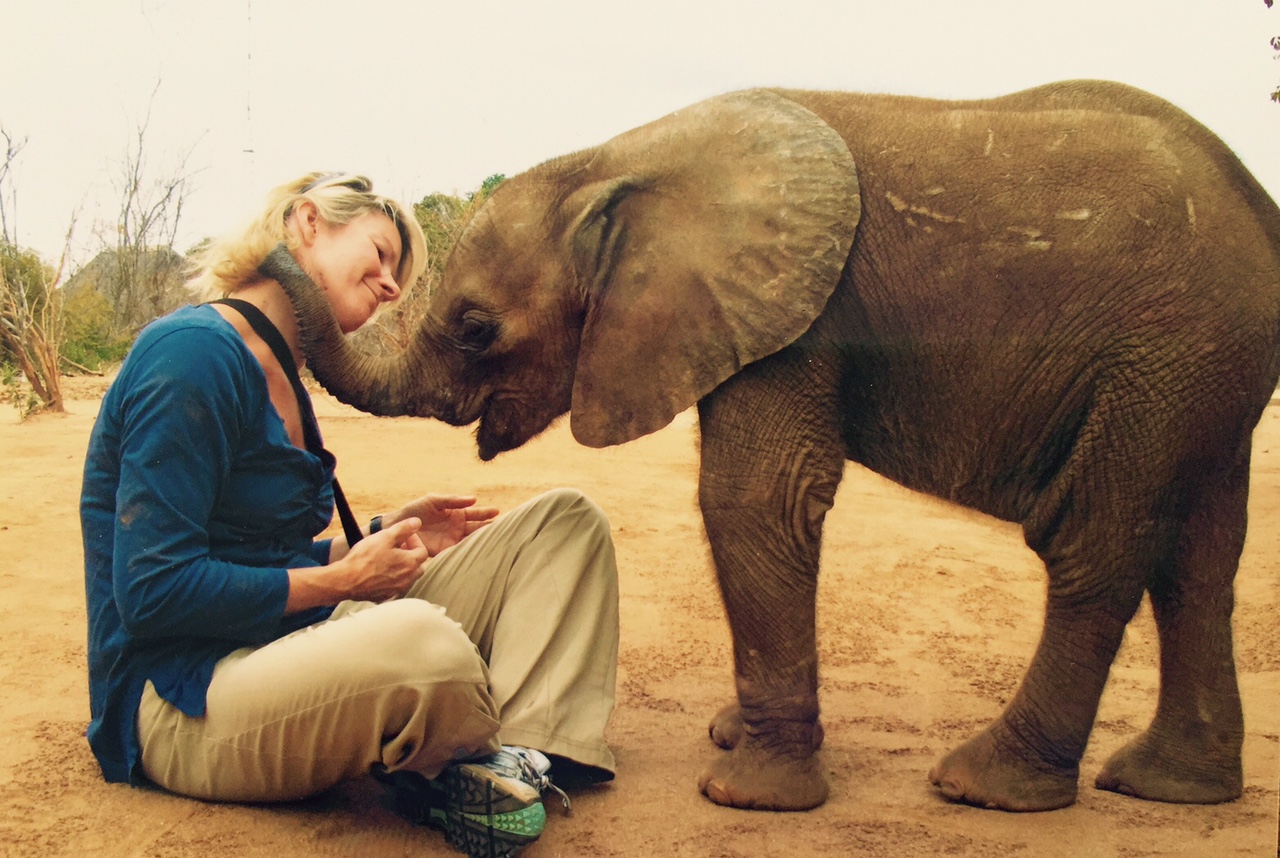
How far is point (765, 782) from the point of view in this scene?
3.64m

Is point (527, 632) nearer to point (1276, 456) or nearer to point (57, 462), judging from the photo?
point (57, 462)

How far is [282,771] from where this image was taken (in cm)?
301

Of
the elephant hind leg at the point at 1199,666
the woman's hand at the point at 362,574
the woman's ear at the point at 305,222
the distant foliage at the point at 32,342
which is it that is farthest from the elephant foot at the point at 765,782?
the distant foliage at the point at 32,342

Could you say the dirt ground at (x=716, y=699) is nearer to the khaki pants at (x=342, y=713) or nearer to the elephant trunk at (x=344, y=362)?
the khaki pants at (x=342, y=713)

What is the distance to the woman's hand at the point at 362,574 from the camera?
3.01 m

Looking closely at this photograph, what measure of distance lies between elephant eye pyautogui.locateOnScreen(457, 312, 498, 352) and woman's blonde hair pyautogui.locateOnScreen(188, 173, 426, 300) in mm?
530

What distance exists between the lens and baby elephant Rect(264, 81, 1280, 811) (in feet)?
11.4

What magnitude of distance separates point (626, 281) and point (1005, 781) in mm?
1985

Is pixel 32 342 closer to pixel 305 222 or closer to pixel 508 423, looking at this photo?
pixel 508 423

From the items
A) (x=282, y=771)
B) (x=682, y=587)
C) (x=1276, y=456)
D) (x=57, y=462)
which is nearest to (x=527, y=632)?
(x=282, y=771)

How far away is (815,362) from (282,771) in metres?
1.94

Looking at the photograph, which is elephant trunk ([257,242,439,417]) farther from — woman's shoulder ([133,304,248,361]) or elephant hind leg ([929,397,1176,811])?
elephant hind leg ([929,397,1176,811])

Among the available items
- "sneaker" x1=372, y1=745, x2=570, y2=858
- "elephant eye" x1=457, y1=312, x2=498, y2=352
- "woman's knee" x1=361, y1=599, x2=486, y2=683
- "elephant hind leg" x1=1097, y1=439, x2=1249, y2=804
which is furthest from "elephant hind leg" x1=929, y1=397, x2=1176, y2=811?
"elephant eye" x1=457, y1=312, x2=498, y2=352

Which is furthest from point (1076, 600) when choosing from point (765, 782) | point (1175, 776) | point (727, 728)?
point (727, 728)
